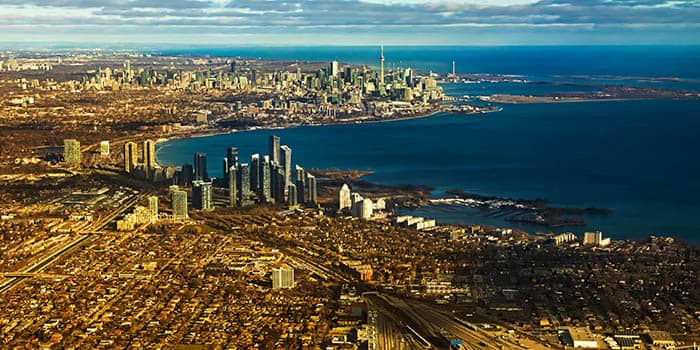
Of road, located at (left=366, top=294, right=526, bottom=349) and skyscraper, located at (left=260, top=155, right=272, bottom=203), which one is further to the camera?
skyscraper, located at (left=260, top=155, right=272, bottom=203)

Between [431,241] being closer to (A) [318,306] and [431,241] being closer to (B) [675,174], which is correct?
(A) [318,306]

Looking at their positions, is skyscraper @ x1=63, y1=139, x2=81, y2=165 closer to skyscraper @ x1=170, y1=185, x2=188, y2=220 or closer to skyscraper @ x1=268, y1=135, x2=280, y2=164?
skyscraper @ x1=268, y1=135, x2=280, y2=164

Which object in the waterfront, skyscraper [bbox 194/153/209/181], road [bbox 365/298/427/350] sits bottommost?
road [bbox 365/298/427/350]

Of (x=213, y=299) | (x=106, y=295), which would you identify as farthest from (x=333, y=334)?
(x=106, y=295)

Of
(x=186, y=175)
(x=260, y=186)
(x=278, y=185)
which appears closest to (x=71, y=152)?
(x=186, y=175)

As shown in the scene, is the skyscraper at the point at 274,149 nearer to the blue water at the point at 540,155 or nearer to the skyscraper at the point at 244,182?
the blue water at the point at 540,155

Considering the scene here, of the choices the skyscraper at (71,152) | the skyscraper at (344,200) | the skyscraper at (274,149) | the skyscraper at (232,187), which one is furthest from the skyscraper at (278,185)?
the skyscraper at (71,152)

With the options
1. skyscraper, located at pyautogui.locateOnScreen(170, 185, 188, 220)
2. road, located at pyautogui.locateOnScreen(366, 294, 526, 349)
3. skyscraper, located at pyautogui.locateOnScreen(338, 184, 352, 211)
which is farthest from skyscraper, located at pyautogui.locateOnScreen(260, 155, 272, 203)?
road, located at pyautogui.locateOnScreen(366, 294, 526, 349)
